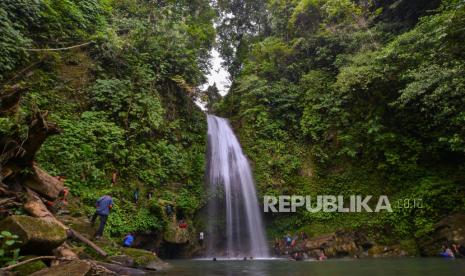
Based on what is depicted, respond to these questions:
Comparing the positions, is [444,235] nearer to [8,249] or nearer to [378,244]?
[378,244]

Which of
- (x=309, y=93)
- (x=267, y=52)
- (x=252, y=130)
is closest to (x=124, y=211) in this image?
(x=252, y=130)

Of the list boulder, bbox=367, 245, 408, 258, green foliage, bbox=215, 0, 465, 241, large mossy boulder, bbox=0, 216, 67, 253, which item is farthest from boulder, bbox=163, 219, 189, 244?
large mossy boulder, bbox=0, 216, 67, 253

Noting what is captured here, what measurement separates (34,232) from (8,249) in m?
0.41

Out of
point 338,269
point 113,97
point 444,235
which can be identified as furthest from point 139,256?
point 444,235

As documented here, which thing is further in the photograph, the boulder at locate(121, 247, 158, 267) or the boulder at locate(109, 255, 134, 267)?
the boulder at locate(121, 247, 158, 267)

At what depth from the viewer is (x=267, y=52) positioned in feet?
75.7

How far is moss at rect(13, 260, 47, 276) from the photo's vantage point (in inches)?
217

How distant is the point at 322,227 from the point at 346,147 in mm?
4011

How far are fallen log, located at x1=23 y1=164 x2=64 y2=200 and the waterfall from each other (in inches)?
358

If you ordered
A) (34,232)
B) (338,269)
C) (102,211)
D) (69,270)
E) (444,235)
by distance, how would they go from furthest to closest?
(444,235) < (338,269) < (102,211) < (34,232) < (69,270)

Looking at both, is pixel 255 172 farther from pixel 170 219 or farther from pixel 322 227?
pixel 170 219

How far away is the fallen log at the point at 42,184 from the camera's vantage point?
27.0ft

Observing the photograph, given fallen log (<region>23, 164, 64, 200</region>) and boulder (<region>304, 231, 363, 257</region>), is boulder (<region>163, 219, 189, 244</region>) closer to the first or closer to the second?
boulder (<region>304, 231, 363, 257</region>)

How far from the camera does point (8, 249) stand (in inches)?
223
